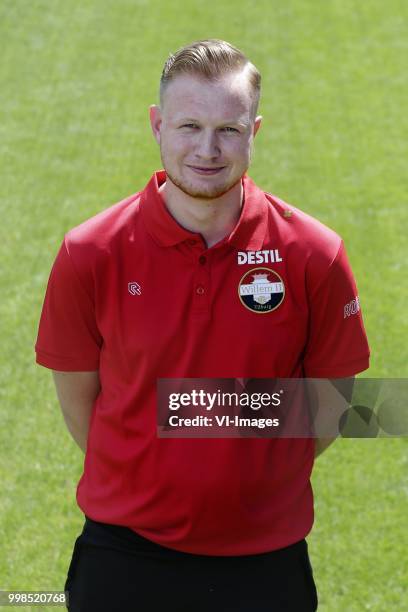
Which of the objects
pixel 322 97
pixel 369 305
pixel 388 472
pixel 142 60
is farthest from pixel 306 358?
pixel 142 60

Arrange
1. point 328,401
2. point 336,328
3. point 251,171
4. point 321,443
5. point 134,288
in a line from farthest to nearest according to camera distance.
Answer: point 251,171, point 321,443, point 328,401, point 336,328, point 134,288

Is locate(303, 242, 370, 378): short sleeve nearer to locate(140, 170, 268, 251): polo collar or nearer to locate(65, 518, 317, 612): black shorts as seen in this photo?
locate(140, 170, 268, 251): polo collar

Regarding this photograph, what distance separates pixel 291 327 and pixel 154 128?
2.27 feet

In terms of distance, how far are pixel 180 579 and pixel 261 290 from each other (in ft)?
2.92

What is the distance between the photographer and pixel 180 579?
3207mm

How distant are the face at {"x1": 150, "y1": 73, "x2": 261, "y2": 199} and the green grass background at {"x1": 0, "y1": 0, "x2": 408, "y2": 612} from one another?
7.78 ft

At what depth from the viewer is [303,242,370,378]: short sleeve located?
122 inches

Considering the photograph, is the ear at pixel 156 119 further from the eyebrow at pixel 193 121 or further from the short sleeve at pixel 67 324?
the short sleeve at pixel 67 324

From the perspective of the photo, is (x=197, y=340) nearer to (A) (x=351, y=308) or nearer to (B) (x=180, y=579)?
(A) (x=351, y=308)

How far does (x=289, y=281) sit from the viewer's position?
309 cm

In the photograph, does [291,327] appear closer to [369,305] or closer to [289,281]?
[289,281]

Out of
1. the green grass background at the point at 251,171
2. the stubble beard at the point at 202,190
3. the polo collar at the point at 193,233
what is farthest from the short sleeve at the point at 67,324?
the green grass background at the point at 251,171

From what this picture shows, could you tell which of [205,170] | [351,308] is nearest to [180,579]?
[351,308]

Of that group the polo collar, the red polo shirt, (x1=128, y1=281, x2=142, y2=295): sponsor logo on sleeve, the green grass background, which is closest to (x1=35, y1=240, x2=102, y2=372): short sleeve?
the red polo shirt
